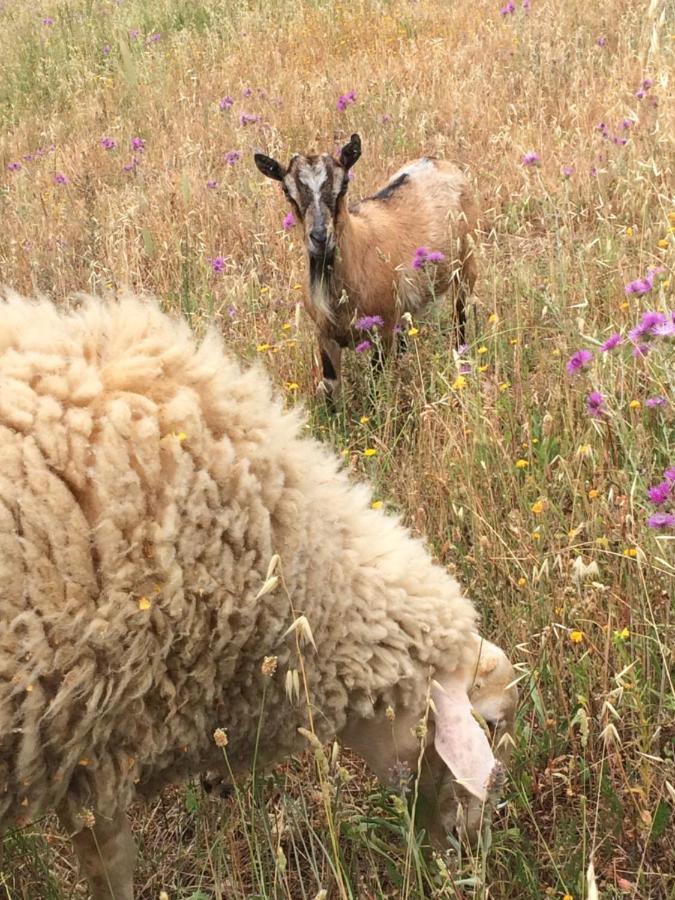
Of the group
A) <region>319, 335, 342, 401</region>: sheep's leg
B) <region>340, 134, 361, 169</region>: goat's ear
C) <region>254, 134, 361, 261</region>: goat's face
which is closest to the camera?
<region>254, 134, 361, 261</region>: goat's face

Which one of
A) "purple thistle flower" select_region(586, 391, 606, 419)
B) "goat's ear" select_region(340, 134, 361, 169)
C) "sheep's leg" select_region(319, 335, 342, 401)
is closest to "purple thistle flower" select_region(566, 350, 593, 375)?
"purple thistle flower" select_region(586, 391, 606, 419)

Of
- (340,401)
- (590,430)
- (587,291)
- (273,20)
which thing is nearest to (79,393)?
(590,430)

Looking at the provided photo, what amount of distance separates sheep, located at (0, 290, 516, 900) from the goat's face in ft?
7.58

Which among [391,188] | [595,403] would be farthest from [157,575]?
[391,188]

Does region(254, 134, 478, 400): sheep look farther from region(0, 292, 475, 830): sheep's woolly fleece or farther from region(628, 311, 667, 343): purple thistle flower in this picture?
region(0, 292, 475, 830): sheep's woolly fleece

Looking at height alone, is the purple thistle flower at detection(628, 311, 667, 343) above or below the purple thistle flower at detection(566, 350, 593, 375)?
above

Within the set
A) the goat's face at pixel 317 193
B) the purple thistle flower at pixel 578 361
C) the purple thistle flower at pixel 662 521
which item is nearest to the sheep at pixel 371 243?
the goat's face at pixel 317 193

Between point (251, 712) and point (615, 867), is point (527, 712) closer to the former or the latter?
point (615, 867)

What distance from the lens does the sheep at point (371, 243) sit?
4.47m

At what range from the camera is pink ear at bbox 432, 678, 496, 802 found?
6.23 feet

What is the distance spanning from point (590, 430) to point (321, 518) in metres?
1.23

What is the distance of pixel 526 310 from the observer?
164 inches

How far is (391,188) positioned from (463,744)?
14.3 ft

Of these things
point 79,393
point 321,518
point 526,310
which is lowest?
point 526,310
